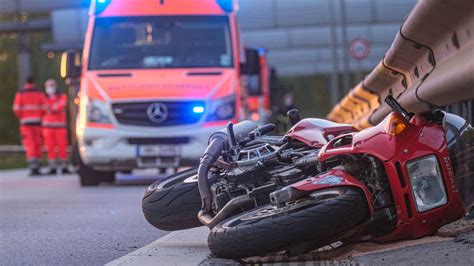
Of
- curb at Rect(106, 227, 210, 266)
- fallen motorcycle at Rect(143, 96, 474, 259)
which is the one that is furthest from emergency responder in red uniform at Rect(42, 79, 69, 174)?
fallen motorcycle at Rect(143, 96, 474, 259)

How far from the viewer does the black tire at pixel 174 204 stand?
6461mm

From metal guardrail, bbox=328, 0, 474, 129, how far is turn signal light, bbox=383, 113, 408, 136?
1.02ft

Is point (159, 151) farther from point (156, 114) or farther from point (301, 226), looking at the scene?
point (301, 226)

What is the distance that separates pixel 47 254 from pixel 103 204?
431 centimetres

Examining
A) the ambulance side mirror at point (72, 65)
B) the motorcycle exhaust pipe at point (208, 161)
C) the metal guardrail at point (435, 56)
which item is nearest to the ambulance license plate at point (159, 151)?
the ambulance side mirror at point (72, 65)

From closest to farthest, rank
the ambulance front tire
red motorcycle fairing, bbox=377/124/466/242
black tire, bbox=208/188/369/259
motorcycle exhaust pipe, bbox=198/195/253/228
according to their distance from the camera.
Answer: black tire, bbox=208/188/369/259 < red motorcycle fairing, bbox=377/124/466/242 < motorcycle exhaust pipe, bbox=198/195/253/228 < the ambulance front tire

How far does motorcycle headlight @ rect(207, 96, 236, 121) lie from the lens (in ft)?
43.1

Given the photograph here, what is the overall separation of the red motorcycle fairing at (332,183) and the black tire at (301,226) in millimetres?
29

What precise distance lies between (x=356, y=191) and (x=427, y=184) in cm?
41

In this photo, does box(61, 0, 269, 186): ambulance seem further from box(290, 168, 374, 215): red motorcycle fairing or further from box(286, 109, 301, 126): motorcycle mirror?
box(290, 168, 374, 215): red motorcycle fairing

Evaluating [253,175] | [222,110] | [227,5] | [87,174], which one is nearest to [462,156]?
[253,175]

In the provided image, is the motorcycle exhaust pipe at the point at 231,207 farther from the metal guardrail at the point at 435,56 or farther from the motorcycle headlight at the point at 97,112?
the motorcycle headlight at the point at 97,112

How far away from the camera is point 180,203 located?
6.48 m

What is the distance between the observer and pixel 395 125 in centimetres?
538
